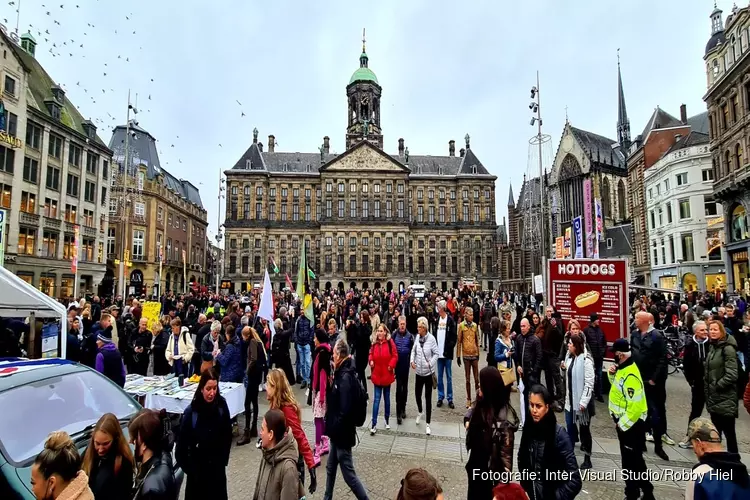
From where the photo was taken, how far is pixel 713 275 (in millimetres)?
32000

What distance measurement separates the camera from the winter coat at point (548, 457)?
3.11m

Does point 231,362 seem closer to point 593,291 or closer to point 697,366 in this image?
point 697,366

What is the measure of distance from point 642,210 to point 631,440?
45835 millimetres

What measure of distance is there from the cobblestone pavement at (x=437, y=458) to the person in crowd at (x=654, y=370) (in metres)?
0.44

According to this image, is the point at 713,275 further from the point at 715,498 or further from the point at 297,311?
the point at 715,498

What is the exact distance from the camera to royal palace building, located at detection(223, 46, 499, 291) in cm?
6166

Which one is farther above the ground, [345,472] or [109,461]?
[109,461]

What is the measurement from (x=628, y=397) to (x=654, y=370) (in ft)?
6.83

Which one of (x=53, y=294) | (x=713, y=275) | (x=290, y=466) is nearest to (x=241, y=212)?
(x=53, y=294)

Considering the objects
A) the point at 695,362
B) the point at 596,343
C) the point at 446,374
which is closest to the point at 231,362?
the point at 446,374

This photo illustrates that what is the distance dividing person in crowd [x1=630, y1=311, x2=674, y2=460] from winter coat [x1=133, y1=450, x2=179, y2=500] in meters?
6.63

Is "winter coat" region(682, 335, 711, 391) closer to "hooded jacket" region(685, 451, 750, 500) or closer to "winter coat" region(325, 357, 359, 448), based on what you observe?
"hooded jacket" region(685, 451, 750, 500)

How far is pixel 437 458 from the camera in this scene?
20.0ft

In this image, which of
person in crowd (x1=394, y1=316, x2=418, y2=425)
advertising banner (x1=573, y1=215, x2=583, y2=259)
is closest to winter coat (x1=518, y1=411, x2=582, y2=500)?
person in crowd (x1=394, y1=316, x2=418, y2=425)
